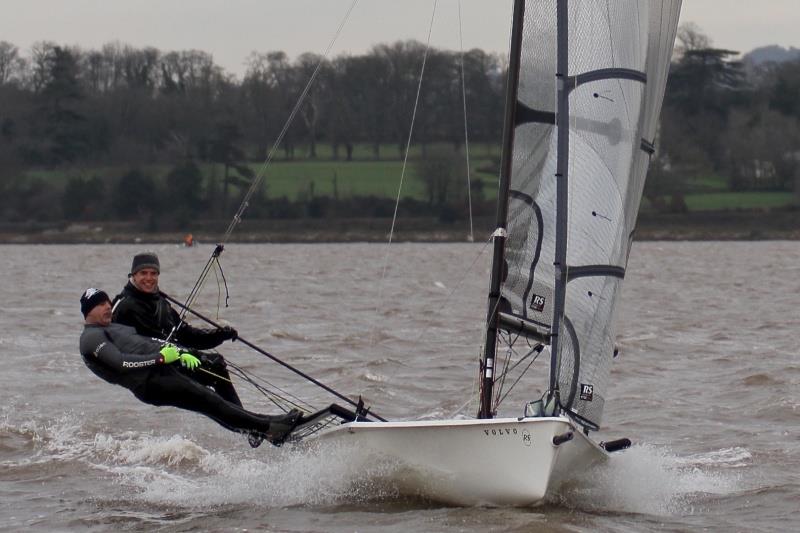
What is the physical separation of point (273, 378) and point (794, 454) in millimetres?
5138

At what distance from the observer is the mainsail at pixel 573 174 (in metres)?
7.73

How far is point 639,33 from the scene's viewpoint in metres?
7.86

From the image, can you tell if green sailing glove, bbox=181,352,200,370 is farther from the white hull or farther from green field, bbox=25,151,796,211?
green field, bbox=25,151,796,211

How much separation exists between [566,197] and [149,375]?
228cm

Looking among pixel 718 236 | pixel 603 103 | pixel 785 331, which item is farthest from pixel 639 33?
pixel 718 236

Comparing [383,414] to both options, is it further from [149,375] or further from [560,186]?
[560,186]

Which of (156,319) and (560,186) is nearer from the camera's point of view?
(560,186)

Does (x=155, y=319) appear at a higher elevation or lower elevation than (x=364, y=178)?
higher

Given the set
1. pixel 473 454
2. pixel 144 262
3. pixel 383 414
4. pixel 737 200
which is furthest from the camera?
pixel 737 200

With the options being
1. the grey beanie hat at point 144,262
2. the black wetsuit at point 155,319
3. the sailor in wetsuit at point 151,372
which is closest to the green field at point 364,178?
the black wetsuit at point 155,319

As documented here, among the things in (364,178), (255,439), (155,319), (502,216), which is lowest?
(364,178)

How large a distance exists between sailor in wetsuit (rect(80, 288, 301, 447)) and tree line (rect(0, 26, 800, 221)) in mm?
52982

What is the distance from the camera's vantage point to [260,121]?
213 feet

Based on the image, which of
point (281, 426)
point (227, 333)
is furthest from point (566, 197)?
point (227, 333)
